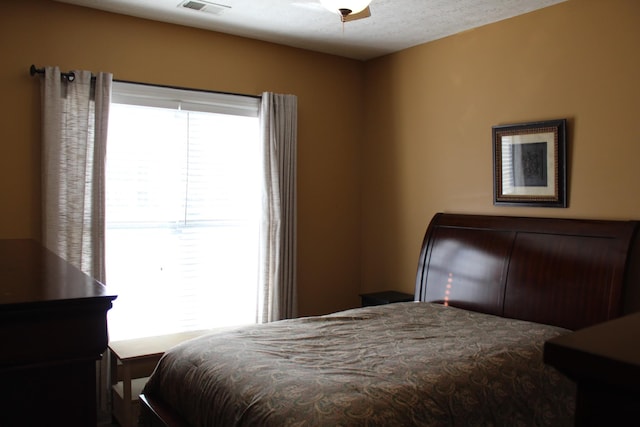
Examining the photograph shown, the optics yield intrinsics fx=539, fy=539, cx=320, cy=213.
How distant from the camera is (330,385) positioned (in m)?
2.10

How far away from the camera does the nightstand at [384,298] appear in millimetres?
4332

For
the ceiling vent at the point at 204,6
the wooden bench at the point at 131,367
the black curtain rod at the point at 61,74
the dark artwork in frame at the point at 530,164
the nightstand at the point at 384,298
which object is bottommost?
the wooden bench at the point at 131,367

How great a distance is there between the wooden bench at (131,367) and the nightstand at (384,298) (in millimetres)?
1418

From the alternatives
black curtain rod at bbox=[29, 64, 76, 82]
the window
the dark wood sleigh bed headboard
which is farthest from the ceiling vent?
the dark wood sleigh bed headboard

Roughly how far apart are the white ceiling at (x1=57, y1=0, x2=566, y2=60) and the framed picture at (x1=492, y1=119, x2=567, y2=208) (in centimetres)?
80

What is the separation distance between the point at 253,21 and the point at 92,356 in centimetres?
327

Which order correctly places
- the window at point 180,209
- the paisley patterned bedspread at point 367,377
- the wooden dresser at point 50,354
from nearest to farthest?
the wooden dresser at point 50,354
the paisley patterned bedspread at point 367,377
the window at point 180,209

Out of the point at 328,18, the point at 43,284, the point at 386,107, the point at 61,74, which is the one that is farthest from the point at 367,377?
the point at 386,107

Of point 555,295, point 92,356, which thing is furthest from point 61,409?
point 555,295

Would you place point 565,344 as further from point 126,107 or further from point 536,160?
point 126,107

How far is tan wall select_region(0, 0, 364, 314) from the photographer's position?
3.40 metres

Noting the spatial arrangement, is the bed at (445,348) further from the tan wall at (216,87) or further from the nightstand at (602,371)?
the nightstand at (602,371)

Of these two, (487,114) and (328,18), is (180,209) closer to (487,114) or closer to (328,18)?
(328,18)

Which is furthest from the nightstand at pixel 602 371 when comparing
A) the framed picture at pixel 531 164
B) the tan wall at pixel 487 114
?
the framed picture at pixel 531 164
